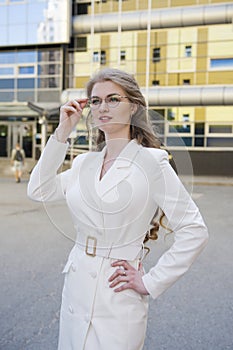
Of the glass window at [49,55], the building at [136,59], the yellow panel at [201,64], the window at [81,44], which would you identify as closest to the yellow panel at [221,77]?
the building at [136,59]

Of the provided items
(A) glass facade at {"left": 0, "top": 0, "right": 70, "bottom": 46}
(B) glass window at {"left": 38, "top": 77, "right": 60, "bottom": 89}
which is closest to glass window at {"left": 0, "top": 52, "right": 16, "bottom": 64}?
(A) glass facade at {"left": 0, "top": 0, "right": 70, "bottom": 46}

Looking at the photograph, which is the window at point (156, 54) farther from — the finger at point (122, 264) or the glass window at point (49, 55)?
the finger at point (122, 264)

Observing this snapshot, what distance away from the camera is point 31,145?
24.8m

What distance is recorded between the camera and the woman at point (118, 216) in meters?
1.34

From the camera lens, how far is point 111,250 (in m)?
1.39

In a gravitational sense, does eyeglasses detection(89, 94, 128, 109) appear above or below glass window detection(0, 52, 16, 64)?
below

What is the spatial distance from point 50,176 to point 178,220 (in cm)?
53

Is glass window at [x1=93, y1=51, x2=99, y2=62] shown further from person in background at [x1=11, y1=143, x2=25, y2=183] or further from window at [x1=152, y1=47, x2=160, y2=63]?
person in background at [x1=11, y1=143, x2=25, y2=183]

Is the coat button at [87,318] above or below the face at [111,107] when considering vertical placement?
below

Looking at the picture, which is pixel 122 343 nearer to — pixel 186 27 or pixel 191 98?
pixel 191 98

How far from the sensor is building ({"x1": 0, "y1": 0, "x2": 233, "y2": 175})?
21.4 m

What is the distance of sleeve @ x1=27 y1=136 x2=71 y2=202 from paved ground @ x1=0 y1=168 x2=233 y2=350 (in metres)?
0.07

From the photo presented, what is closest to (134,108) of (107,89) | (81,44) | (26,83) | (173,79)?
(107,89)

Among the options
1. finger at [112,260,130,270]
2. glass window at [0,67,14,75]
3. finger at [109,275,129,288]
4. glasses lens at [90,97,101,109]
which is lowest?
finger at [109,275,129,288]
